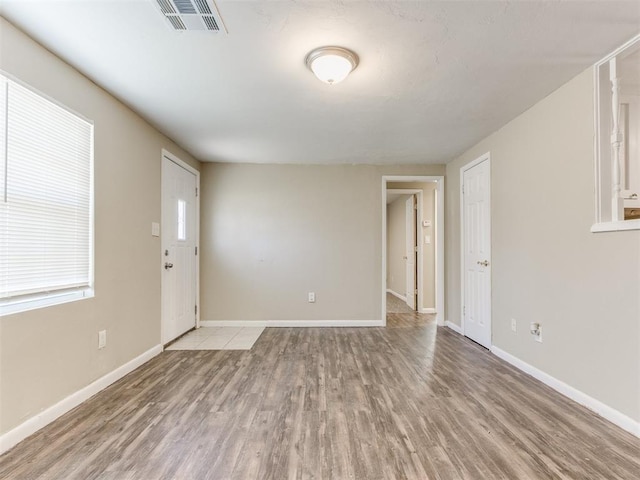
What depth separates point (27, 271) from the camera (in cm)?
180

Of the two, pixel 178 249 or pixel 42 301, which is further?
pixel 178 249

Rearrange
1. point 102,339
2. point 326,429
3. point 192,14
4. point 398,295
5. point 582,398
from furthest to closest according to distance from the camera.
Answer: point 398,295 → point 102,339 → point 582,398 → point 326,429 → point 192,14

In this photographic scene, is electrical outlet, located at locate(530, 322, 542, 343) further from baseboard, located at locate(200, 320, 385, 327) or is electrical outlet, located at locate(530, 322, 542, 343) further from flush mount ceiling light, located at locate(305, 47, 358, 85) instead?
flush mount ceiling light, located at locate(305, 47, 358, 85)

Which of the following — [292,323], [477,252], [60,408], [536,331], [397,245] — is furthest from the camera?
[397,245]

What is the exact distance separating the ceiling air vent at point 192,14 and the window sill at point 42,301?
1753 millimetres

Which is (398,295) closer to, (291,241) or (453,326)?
(453,326)

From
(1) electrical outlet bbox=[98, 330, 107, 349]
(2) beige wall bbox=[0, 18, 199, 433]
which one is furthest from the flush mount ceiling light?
(1) electrical outlet bbox=[98, 330, 107, 349]

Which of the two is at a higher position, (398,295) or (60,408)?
(60,408)

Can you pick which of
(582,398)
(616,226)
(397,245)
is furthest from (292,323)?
(397,245)

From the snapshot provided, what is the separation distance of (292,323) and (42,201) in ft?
10.3

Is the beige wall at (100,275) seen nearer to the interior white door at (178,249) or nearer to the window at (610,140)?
the interior white door at (178,249)

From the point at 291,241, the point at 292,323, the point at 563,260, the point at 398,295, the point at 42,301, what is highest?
the point at 291,241

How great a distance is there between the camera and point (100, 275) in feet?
7.74

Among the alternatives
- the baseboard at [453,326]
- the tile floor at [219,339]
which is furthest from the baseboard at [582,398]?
the tile floor at [219,339]
